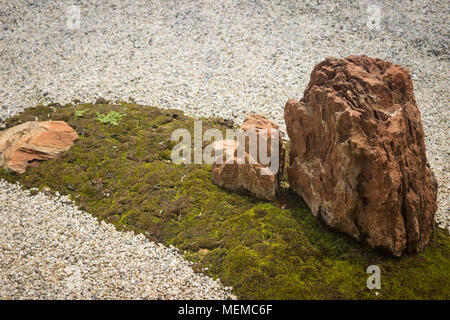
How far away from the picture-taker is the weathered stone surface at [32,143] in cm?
1098

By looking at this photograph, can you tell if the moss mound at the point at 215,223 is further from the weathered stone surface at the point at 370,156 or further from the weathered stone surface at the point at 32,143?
the weathered stone surface at the point at 370,156

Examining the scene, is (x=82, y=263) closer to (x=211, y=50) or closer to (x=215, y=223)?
(x=215, y=223)

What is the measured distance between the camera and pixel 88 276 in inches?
314

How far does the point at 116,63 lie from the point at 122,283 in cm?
1095

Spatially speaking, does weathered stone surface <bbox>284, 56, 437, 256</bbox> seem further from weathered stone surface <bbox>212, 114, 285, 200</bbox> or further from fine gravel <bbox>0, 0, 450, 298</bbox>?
fine gravel <bbox>0, 0, 450, 298</bbox>

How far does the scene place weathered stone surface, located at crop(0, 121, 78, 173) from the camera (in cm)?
1098

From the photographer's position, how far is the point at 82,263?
8.25m

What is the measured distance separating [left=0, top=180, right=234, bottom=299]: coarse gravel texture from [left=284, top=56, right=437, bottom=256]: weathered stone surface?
10.6ft

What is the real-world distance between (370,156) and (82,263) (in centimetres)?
658

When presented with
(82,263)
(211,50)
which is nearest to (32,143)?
(82,263)

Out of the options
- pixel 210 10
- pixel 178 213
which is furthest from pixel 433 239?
pixel 210 10

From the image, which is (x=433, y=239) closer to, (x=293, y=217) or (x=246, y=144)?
(x=293, y=217)

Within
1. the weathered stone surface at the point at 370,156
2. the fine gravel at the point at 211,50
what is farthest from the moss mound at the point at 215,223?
the fine gravel at the point at 211,50
